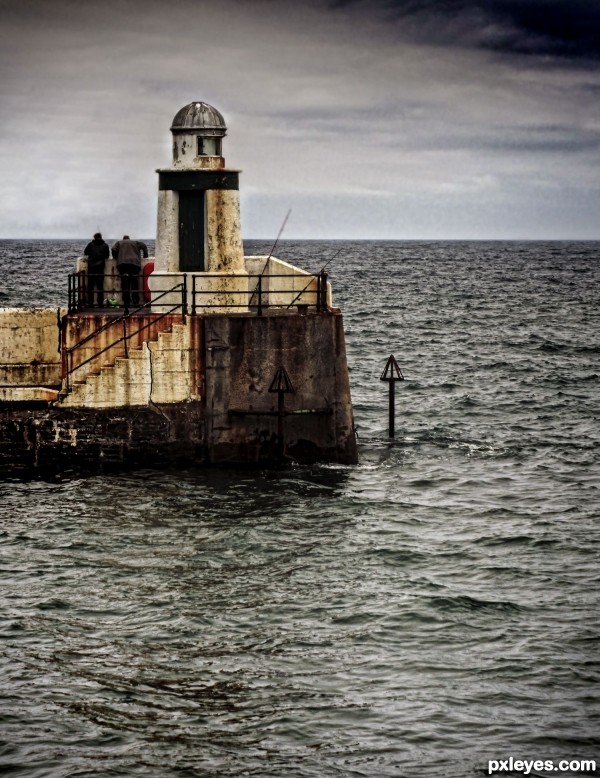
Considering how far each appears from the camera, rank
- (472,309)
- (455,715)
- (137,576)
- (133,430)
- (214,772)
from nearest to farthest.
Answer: (214,772) → (455,715) → (137,576) → (133,430) → (472,309)

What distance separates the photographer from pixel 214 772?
36.5ft

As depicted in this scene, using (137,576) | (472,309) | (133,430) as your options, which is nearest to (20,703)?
(137,576)

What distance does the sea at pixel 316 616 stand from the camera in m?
11.6

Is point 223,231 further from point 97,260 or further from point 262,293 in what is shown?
point 97,260

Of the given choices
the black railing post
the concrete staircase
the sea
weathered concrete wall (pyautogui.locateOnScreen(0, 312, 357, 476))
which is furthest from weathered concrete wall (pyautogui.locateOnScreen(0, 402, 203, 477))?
the black railing post

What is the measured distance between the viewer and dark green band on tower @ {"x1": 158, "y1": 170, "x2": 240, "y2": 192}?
21500 mm

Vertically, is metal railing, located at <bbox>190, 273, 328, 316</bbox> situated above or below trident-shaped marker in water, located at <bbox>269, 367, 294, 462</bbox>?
above

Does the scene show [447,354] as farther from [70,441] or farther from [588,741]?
[588,741]

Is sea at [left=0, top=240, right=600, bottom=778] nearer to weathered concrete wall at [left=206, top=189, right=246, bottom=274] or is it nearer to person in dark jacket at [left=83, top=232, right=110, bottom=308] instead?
weathered concrete wall at [left=206, top=189, right=246, bottom=274]

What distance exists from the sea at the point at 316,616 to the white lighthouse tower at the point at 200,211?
3560mm

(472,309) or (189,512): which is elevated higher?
(472,309)

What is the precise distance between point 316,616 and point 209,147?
1005cm

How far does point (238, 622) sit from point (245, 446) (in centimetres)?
632

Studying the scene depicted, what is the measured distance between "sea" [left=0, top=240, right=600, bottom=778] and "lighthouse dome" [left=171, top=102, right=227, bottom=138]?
5.89 meters
